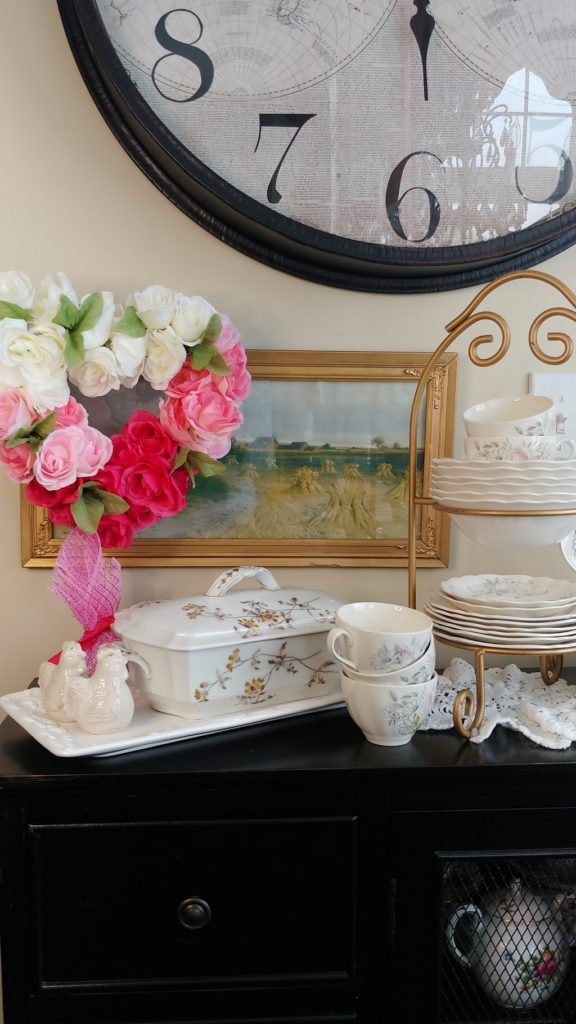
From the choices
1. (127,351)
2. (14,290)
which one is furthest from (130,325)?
(14,290)

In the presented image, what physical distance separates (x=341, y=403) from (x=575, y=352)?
0.37 metres

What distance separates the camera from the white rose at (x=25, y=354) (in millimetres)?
864

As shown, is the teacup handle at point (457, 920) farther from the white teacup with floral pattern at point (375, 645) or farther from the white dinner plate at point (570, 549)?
the white dinner plate at point (570, 549)

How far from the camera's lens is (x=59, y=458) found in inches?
34.9

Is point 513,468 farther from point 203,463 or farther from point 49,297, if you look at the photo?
point 49,297

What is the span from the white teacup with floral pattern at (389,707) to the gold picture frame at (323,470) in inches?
13.2

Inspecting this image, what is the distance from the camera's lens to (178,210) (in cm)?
112

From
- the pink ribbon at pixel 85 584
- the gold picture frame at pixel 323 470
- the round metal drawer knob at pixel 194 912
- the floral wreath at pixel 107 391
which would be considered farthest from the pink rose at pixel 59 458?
the round metal drawer knob at pixel 194 912

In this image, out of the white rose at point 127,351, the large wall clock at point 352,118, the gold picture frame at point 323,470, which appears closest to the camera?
the white rose at point 127,351

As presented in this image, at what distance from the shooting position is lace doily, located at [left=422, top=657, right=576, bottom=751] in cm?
89

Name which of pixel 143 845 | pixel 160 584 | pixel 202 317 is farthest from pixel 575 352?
pixel 143 845

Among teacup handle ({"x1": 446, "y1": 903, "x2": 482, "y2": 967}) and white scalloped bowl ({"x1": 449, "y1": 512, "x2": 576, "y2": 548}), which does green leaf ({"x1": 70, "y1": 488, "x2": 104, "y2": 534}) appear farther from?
teacup handle ({"x1": 446, "y1": 903, "x2": 482, "y2": 967})

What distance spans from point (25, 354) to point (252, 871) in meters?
0.63

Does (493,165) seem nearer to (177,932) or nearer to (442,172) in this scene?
(442,172)
